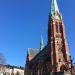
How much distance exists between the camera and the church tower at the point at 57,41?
253 ft

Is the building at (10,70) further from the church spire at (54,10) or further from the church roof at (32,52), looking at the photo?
the church spire at (54,10)

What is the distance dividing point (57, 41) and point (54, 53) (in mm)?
4955

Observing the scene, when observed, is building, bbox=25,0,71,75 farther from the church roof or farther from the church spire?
the church roof

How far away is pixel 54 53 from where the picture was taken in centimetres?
7856

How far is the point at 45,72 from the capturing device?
262 feet

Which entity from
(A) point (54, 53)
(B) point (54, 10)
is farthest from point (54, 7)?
(A) point (54, 53)

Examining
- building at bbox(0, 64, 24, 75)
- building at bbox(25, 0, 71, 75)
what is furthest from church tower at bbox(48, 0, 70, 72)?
building at bbox(0, 64, 24, 75)

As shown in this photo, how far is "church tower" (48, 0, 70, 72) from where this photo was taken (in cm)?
7700

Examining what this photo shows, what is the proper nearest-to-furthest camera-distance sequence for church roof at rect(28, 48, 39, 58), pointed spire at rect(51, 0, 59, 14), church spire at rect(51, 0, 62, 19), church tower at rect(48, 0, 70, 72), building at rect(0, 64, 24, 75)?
church tower at rect(48, 0, 70, 72) → church spire at rect(51, 0, 62, 19) → pointed spire at rect(51, 0, 59, 14) → church roof at rect(28, 48, 39, 58) → building at rect(0, 64, 24, 75)

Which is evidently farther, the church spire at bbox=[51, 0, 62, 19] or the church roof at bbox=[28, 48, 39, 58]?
the church roof at bbox=[28, 48, 39, 58]

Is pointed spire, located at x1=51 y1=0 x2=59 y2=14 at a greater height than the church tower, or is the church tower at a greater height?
pointed spire, located at x1=51 y1=0 x2=59 y2=14

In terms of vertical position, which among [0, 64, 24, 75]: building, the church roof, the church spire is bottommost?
[0, 64, 24, 75]: building

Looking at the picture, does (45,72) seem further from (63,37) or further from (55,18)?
(55,18)

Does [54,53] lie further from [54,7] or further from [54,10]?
[54,7]
